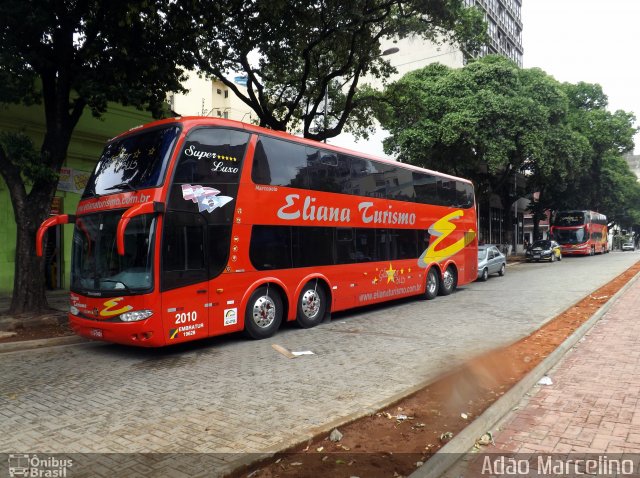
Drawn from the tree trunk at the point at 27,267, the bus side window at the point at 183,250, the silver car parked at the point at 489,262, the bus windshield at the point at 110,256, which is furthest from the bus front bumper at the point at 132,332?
the silver car parked at the point at 489,262

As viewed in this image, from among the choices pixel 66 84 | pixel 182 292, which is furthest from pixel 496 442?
pixel 66 84

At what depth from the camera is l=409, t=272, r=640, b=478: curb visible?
3506mm

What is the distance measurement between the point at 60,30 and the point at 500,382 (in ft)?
34.5

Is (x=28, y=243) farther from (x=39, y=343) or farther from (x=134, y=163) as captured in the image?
(x=134, y=163)

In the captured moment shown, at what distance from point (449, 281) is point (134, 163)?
420 inches

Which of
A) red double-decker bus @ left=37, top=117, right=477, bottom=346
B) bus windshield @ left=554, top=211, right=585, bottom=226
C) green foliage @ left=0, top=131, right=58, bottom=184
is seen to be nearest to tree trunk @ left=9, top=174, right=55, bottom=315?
green foliage @ left=0, top=131, right=58, bottom=184

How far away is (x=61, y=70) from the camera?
32.7ft

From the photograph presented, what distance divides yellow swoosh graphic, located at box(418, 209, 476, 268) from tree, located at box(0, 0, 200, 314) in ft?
27.4

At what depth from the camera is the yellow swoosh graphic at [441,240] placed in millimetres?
13680

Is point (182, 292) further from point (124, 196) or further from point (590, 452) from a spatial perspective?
point (590, 452)

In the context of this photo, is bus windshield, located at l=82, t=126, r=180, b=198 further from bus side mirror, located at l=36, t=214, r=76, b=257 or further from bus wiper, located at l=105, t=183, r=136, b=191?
bus side mirror, located at l=36, t=214, r=76, b=257

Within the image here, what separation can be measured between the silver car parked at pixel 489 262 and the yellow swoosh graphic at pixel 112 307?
1548 centimetres

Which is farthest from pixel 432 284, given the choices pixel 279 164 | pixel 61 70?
pixel 61 70

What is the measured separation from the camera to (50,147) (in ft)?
33.4
